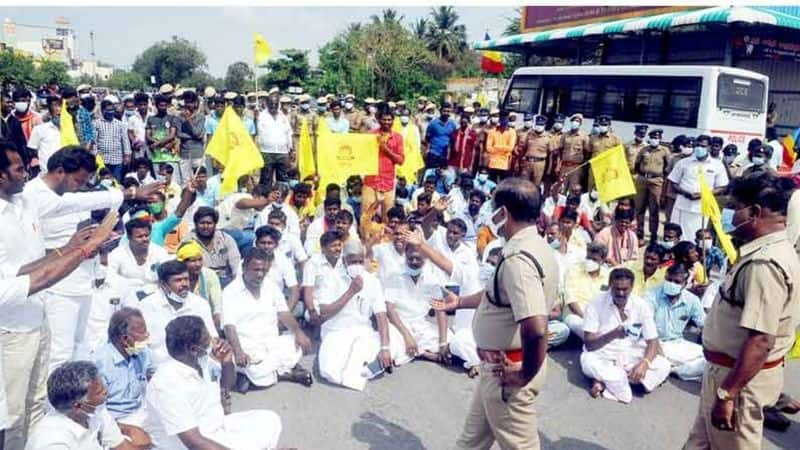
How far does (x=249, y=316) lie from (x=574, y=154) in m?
6.64

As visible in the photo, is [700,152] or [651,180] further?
[651,180]

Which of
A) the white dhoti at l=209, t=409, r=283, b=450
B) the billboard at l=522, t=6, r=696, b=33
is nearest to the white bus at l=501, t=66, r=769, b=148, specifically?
the billboard at l=522, t=6, r=696, b=33

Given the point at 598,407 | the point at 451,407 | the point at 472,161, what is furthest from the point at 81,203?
the point at 472,161

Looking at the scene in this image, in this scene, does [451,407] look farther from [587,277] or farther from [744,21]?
[744,21]

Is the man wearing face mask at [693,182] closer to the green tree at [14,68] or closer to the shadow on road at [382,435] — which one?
the shadow on road at [382,435]

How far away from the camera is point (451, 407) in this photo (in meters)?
4.20

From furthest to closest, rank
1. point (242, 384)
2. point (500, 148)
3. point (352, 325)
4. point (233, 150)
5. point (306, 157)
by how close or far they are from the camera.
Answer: point (500, 148) → point (306, 157) → point (233, 150) → point (352, 325) → point (242, 384)

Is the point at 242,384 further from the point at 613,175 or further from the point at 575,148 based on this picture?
the point at 575,148

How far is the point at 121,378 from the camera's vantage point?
342cm

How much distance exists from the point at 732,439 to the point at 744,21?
13.0 m

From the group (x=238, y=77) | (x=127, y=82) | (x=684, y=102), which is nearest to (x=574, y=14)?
(x=684, y=102)

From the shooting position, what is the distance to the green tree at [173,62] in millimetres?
58844

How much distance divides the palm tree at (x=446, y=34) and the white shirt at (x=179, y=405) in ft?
143

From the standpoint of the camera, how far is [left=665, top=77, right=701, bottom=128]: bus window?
10.9m
